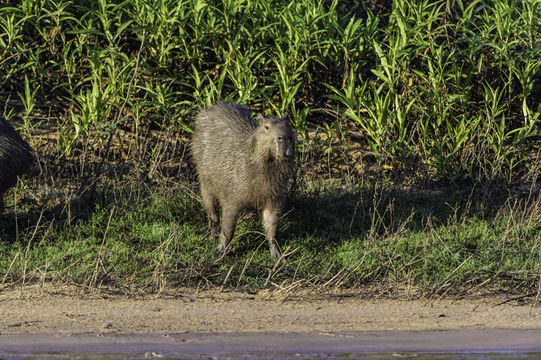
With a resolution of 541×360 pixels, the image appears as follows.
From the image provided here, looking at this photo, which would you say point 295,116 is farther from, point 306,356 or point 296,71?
point 306,356

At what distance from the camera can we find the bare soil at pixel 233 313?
5219 mm

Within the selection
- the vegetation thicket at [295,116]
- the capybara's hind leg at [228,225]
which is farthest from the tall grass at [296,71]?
the capybara's hind leg at [228,225]

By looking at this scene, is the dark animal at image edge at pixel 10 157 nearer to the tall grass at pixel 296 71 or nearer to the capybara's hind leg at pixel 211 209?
the tall grass at pixel 296 71

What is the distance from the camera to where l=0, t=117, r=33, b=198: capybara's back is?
23.2 feet

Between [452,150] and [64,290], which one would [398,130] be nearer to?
[452,150]

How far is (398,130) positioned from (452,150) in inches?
22.7

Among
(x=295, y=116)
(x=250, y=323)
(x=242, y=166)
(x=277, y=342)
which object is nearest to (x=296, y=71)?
(x=295, y=116)

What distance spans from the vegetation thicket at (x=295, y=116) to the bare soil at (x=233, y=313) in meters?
0.87

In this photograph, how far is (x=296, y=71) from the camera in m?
8.27

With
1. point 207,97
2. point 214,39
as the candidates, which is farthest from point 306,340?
point 214,39

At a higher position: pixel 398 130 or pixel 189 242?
pixel 398 130

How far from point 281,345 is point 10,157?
10.9 ft

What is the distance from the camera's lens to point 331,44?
28.1ft

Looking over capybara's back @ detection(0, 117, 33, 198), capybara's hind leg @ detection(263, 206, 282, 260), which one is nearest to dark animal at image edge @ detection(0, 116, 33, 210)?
capybara's back @ detection(0, 117, 33, 198)
